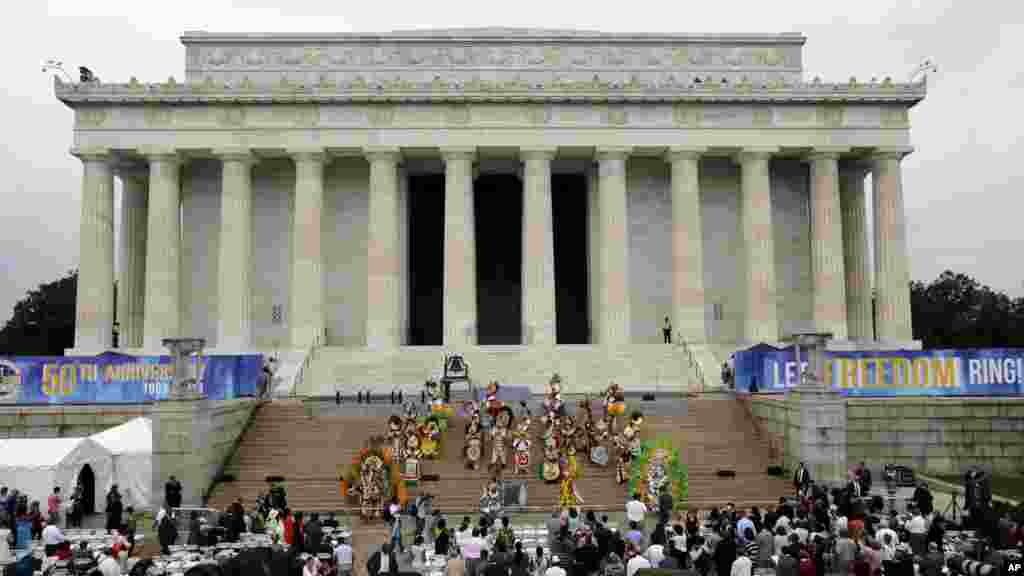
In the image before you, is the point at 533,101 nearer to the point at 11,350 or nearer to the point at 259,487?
the point at 259,487

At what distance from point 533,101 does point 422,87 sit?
641 centimetres

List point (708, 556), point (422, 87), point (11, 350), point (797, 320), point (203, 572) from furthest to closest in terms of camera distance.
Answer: point (11, 350)
point (797, 320)
point (422, 87)
point (708, 556)
point (203, 572)

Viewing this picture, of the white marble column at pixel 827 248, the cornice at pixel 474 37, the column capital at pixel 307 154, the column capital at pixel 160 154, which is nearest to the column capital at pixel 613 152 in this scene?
the cornice at pixel 474 37

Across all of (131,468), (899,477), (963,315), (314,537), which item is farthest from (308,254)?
(963,315)

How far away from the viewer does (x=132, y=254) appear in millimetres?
58469

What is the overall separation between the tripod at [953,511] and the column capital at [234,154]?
41119mm

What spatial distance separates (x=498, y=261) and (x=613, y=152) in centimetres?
1563

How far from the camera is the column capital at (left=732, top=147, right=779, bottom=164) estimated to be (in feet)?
182

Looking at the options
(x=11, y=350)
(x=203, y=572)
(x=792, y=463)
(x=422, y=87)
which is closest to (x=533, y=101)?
(x=422, y=87)

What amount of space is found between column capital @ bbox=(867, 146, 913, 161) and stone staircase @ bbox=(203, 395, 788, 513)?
77.0 ft

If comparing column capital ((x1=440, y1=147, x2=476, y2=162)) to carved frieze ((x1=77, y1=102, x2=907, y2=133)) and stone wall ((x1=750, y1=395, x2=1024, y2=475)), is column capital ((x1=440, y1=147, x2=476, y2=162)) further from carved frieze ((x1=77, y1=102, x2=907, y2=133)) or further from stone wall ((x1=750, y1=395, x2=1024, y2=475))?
stone wall ((x1=750, y1=395, x2=1024, y2=475))

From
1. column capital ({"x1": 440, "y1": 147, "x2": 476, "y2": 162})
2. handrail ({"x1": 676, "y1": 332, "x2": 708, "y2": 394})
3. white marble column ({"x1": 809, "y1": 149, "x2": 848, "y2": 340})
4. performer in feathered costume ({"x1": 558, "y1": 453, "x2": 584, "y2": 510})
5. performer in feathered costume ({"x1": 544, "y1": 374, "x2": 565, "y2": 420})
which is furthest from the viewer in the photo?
white marble column ({"x1": 809, "y1": 149, "x2": 848, "y2": 340})

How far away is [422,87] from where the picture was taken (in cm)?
5441

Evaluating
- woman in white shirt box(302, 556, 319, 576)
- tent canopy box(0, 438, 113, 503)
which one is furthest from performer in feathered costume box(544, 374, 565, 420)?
woman in white shirt box(302, 556, 319, 576)
